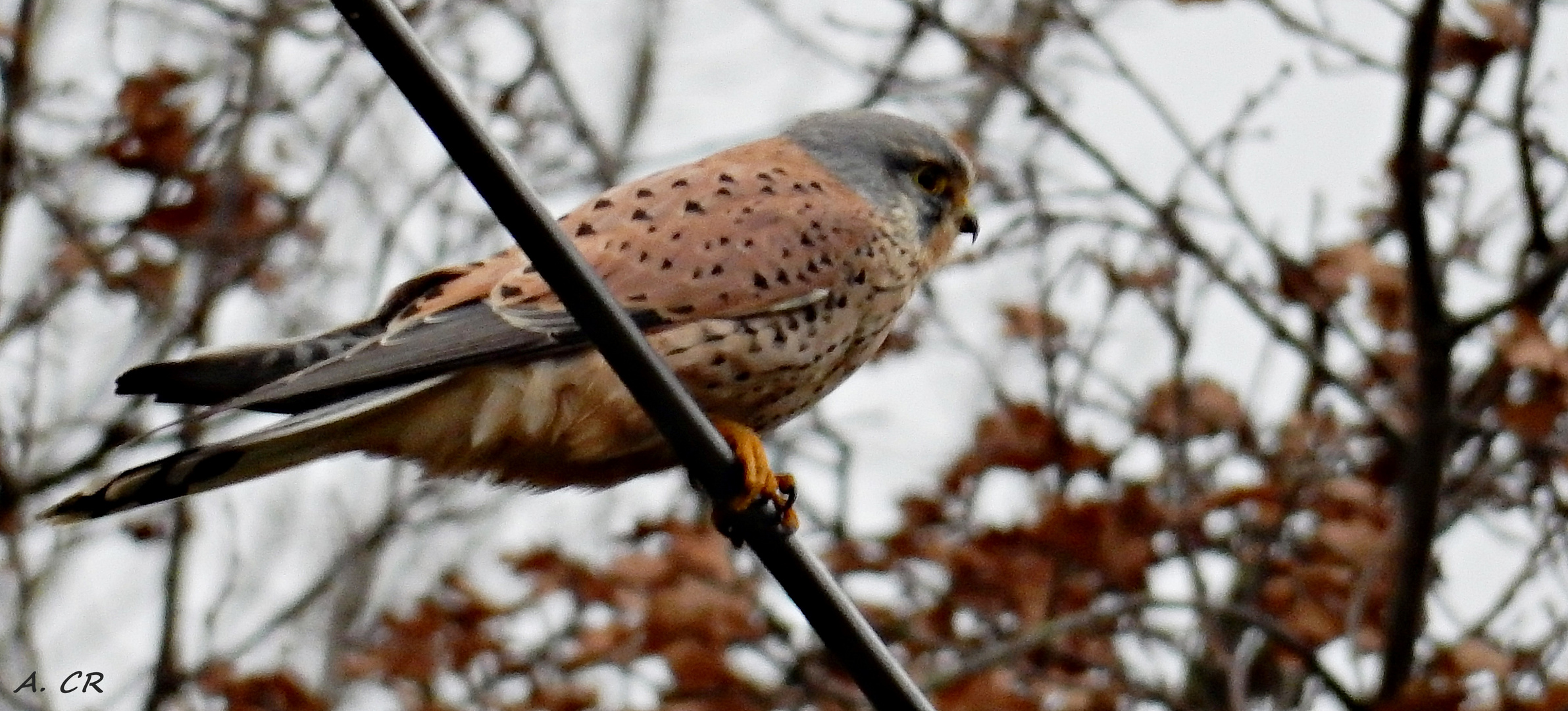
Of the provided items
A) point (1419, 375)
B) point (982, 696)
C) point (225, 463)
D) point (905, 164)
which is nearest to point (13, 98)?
point (905, 164)

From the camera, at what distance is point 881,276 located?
352cm

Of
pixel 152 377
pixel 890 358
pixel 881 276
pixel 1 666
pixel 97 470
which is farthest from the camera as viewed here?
pixel 1 666

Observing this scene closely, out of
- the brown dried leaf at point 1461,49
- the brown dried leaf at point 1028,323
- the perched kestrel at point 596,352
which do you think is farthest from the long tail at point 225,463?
the brown dried leaf at point 1028,323

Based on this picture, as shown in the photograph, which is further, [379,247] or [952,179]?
[379,247]

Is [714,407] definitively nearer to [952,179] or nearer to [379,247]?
[952,179]

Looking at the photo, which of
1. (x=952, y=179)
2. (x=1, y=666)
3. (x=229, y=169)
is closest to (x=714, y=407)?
(x=952, y=179)

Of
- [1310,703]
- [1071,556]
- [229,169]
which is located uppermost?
[229,169]

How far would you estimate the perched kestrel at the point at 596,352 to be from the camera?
283 centimetres

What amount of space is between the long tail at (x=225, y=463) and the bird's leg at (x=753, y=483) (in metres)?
0.47

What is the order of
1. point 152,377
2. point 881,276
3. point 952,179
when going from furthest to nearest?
point 952,179
point 881,276
point 152,377

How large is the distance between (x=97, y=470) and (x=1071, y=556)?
253 centimetres

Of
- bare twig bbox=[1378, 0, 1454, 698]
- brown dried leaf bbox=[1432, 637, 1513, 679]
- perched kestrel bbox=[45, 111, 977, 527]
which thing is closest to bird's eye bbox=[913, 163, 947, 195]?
perched kestrel bbox=[45, 111, 977, 527]

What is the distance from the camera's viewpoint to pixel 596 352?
318cm

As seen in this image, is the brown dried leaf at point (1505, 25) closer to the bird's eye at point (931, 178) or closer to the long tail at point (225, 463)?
the bird's eye at point (931, 178)
